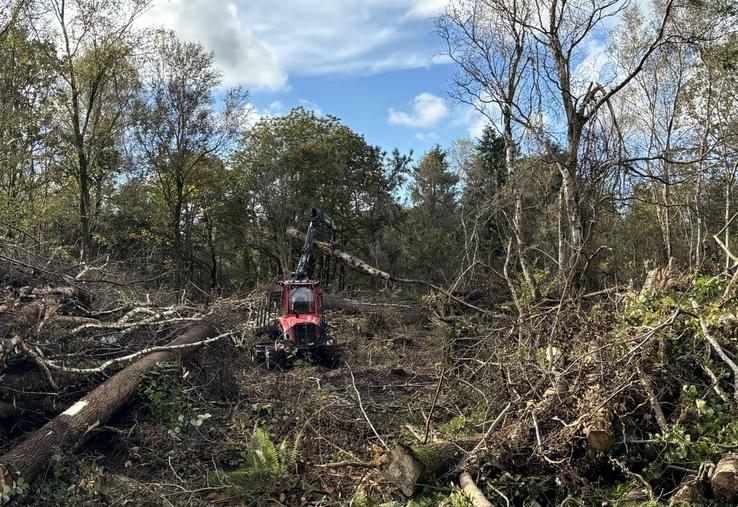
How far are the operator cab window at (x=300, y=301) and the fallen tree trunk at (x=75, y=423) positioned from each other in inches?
161

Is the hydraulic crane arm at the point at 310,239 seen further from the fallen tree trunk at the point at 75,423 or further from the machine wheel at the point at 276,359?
the fallen tree trunk at the point at 75,423

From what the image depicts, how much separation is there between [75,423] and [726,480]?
16.9 feet

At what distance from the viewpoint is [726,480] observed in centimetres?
347

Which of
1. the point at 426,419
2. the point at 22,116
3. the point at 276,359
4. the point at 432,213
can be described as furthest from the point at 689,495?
the point at 432,213

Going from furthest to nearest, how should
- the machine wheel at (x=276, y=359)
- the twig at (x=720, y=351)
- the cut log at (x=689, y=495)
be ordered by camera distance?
1. the machine wheel at (x=276, y=359)
2. the twig at (x=720, y=351)
3. the cut log at (x=689, y=495)

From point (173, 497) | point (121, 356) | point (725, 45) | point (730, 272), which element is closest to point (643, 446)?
point (730, 272)

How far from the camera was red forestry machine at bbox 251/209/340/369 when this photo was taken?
33.6ft

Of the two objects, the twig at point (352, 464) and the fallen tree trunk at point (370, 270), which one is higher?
the fallen tree trunk at point (370, 270)

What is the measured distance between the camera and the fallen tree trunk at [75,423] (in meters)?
4.51

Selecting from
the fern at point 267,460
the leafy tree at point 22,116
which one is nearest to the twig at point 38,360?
the fern at point 267,460

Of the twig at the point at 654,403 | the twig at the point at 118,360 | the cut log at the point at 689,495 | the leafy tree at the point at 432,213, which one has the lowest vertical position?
the cut log at the point at 689,495

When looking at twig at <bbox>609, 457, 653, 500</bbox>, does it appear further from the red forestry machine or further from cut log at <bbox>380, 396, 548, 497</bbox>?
the red forestry machine

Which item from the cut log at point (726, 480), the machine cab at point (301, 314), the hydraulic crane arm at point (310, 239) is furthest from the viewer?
the hydraulic crane arm at point (310, 239)

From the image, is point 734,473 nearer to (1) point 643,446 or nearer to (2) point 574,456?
(1) point 643,446
